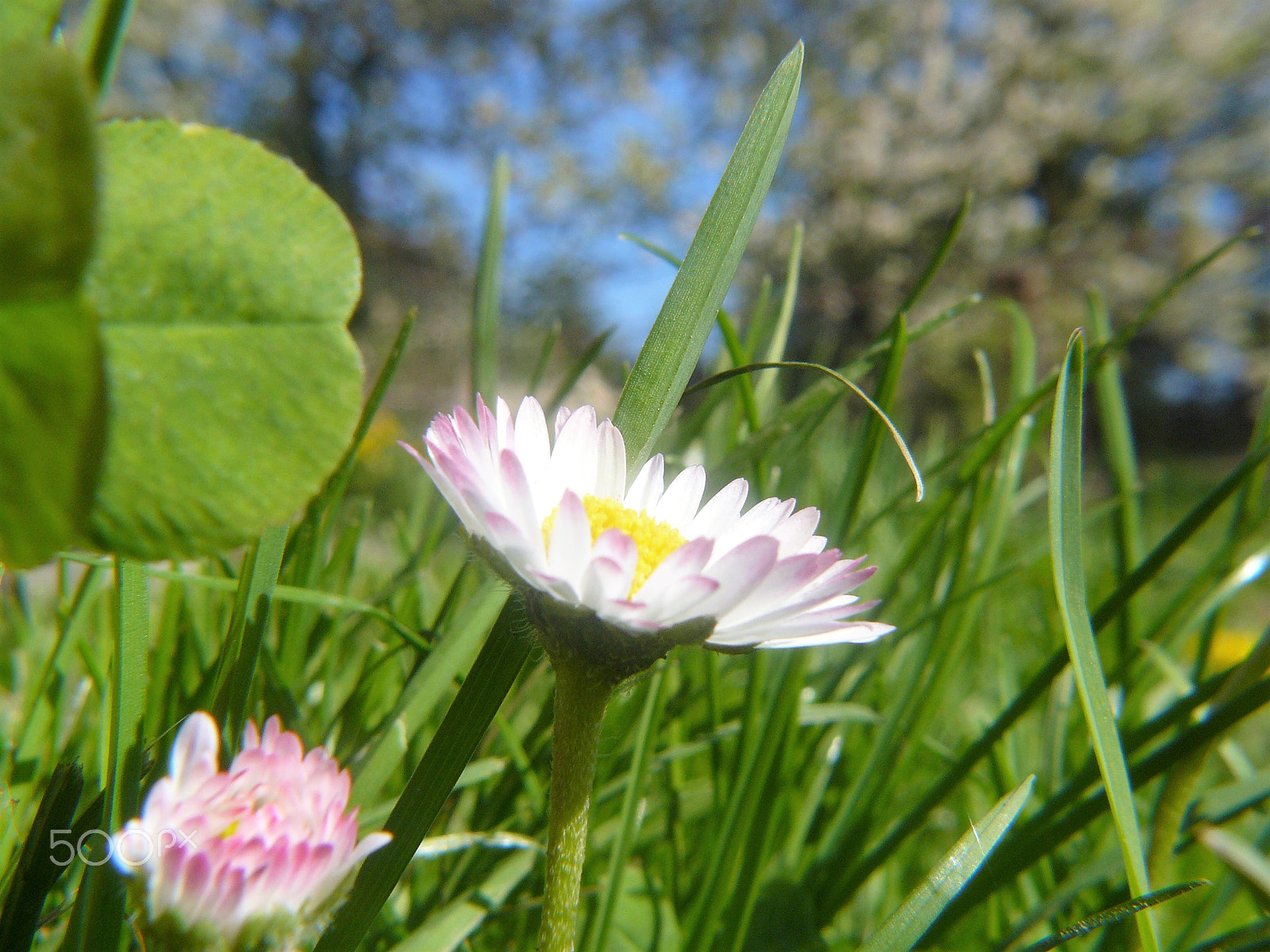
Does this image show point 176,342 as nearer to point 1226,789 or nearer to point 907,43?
point 1226,789

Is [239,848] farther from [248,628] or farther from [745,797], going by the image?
[745,797]

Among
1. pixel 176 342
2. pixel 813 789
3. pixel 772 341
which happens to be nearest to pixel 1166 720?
pixel 813 789

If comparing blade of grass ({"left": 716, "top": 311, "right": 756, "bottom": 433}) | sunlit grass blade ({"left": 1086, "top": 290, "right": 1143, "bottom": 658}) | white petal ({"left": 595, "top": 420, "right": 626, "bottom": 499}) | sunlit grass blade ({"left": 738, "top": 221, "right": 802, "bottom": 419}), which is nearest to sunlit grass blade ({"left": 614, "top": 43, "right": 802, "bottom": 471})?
white petal ({"left": 595, "top": 420, "right": 626, "bottom": 499})

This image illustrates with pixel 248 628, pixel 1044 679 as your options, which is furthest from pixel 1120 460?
pixel 248 628

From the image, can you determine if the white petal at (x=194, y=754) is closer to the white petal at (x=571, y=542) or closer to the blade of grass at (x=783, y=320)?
the white petal at (x=571, y=542)

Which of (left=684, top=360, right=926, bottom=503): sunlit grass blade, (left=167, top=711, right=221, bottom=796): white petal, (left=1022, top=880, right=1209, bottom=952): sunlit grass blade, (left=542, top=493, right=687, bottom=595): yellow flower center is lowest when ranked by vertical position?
(left=167, top=711, right=221, bottom=796): white petal

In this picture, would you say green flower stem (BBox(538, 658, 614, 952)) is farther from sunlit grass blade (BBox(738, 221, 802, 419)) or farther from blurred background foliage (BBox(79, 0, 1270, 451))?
blurred background foliage (BBox(79, 0, 1270, 451))
